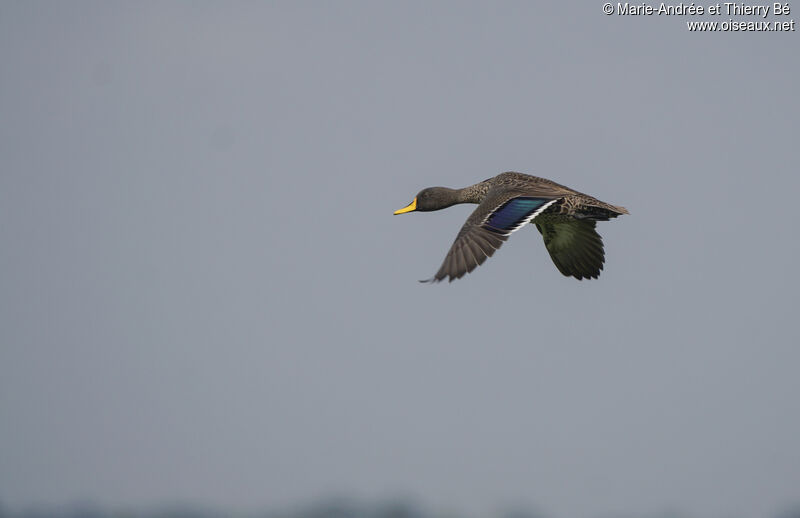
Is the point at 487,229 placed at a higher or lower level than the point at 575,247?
lower

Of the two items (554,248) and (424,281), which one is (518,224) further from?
(554,248)

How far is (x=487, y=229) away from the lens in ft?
51.9

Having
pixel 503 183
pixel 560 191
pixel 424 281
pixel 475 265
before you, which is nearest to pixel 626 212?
pixel 560 191

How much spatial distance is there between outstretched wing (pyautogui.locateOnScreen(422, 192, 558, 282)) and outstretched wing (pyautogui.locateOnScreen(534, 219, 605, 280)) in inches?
96.6

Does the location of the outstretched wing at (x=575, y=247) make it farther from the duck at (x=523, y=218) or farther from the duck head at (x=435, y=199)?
the duck head at (x=435, y=199)

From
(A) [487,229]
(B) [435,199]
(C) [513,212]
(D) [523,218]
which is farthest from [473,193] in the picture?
(A) [487,229]

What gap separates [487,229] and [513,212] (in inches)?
36.3

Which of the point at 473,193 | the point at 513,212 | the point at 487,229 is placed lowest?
the point at 487,229

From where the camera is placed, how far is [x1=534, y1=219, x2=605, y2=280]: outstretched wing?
65.0 ft

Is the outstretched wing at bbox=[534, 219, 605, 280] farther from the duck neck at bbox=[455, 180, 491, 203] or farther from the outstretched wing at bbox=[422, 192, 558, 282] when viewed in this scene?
the outstretched wing at bbox=[422, 192, 558, 282]

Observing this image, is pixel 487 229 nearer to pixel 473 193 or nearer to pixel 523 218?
pixel 523 218

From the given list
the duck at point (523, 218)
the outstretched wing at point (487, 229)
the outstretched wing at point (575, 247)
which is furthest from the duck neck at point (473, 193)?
the outstretched wing at point (487, 229)

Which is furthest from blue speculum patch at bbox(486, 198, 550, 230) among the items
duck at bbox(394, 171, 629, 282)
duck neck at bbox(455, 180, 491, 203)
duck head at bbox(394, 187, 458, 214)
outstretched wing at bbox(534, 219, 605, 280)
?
duck head at bbox(394, 187, 458, 214)

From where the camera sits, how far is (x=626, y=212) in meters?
17.8
